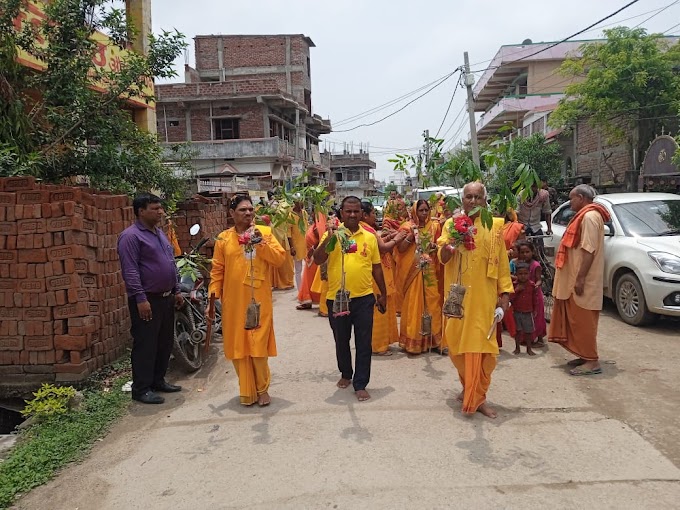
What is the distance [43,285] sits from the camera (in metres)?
4.77

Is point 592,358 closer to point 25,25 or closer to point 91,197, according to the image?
point 91,197

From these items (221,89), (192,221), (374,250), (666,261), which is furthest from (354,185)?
(374,250)

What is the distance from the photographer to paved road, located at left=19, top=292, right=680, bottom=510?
3.10m

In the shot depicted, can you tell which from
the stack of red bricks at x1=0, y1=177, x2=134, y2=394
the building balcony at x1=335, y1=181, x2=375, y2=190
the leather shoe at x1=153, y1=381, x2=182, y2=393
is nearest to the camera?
the stack of red bricks at x1=0, y1=177, x2=134, y2=394

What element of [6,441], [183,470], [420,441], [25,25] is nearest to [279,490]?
[183,470]

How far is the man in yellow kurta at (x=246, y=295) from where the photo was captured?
178 inches

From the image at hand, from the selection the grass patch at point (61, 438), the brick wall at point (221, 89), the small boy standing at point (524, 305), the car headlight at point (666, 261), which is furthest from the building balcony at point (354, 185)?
the grass patch at point (61, 438)

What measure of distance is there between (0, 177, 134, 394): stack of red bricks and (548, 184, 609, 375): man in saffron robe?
4.51 m

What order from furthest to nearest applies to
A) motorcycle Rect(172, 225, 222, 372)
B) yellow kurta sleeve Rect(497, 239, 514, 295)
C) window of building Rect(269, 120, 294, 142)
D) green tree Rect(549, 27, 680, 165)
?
window of building Rect(269, 120, 294, 142) < green tree Rect(549, 27, 680, 165) < motorcycle Rect(172, 225, 222, 372) < yellow kurta sleeve Rect(497, 239, 514, 295)

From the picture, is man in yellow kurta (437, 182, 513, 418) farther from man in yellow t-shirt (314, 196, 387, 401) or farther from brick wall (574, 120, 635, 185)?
brick wall (574, 120, 635, 185)

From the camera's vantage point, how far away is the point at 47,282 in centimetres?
477

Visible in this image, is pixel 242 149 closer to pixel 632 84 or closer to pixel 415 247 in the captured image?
pixel 632 84

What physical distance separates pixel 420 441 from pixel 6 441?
9.97ft

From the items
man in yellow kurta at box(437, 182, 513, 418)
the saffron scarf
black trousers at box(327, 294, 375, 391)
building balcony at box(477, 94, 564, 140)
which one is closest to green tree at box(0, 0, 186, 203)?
black trousers at box(327, 294, 375, 391)
